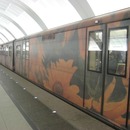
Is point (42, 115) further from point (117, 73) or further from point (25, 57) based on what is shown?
point (25, 57)

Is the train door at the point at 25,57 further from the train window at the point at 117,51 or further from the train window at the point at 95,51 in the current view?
the train window at the point at 117,51

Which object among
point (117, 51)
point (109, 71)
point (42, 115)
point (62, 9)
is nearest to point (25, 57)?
point (62, 9)

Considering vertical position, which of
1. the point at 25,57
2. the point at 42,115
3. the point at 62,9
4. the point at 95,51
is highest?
the point at 62,9

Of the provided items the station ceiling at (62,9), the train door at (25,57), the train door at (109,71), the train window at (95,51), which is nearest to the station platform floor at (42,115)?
the train door at (109,71)

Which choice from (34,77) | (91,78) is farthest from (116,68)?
(34,77)

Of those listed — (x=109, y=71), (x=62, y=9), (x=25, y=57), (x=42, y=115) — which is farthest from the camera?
(x=62, y=9)

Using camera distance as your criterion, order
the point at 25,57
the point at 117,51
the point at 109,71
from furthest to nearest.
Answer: the point at 25,57
the point at 109,71
the point at 117,51

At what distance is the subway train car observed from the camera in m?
4.43

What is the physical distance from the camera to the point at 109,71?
15.9 ft

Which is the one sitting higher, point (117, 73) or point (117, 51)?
point (117, 51)

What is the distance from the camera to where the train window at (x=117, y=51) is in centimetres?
441

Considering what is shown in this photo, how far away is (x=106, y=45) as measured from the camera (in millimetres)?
4922

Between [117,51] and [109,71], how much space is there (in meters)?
0.49

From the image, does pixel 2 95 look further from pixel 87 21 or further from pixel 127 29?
pixel 127 29
